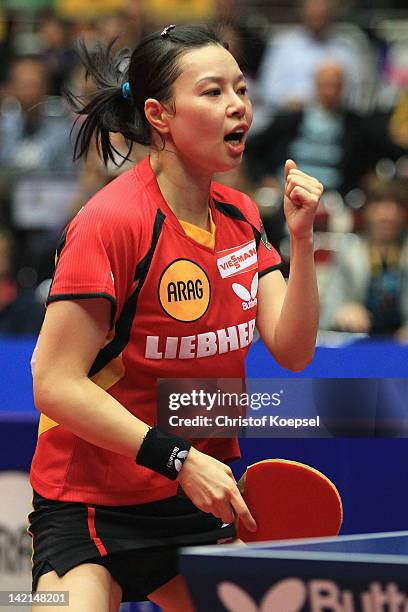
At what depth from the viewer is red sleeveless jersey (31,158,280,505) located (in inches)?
86.6

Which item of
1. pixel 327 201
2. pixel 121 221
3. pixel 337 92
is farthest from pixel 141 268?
pixel 337 92

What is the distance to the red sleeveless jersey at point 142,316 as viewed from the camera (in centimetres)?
220

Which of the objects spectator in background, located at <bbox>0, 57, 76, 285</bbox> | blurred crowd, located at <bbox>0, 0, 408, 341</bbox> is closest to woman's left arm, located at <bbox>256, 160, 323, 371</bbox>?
blurred crowd, located at <bbox>0, 0, 408, 341</bbox>

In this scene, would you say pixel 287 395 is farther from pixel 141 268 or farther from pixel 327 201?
pixel 327 201

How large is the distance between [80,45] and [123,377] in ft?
2.76

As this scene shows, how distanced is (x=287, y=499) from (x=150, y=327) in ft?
1.52

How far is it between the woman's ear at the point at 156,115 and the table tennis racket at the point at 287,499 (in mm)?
734

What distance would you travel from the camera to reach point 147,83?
2.37 meters

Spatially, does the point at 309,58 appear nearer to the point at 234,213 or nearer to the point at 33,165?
the point at 33,165

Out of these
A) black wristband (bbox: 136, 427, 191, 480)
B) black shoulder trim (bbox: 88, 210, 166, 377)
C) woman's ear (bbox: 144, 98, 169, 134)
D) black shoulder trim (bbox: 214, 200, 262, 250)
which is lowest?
black wristband (bbox: 136, 427, 191, 480)

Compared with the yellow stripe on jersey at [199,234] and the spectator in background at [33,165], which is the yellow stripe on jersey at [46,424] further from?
the spectator in background at [33,165]

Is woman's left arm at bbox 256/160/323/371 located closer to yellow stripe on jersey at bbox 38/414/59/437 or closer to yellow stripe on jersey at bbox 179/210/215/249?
yellow stripe on jersey at bbox 179/210/215/249

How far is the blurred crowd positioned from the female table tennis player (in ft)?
8.40

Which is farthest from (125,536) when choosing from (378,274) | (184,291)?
(378,274)
